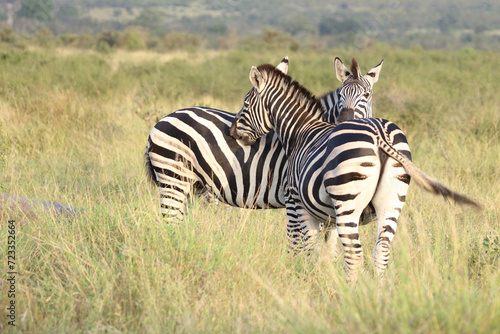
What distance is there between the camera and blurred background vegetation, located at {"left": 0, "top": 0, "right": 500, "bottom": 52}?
35.8 metres

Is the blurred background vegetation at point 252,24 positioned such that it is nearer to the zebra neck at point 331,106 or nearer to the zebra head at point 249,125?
the zebra neck at point 331,106

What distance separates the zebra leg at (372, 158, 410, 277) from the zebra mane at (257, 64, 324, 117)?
115 cm

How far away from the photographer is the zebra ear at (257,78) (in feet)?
14.0

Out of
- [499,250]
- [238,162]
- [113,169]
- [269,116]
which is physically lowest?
[113,169]

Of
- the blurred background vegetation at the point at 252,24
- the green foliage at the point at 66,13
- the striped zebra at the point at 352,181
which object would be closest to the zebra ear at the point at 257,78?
the striped zebra at the point at 352,181

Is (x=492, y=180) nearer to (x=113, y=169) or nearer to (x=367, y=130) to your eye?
(x=367, y=130)

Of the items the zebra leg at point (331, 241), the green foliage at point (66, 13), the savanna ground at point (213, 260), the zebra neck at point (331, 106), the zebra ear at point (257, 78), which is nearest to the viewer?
the savanna ground at point (213, 260)

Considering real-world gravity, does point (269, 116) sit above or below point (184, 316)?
above

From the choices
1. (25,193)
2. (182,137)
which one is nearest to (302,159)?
(182,137)

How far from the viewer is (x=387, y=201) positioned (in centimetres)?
330

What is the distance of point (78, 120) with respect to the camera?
868 centimetres

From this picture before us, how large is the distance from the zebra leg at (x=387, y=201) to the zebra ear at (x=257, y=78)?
4.91ft

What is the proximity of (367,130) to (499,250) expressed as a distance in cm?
170

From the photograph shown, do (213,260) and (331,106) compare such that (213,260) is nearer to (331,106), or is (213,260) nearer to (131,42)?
(331,106)
